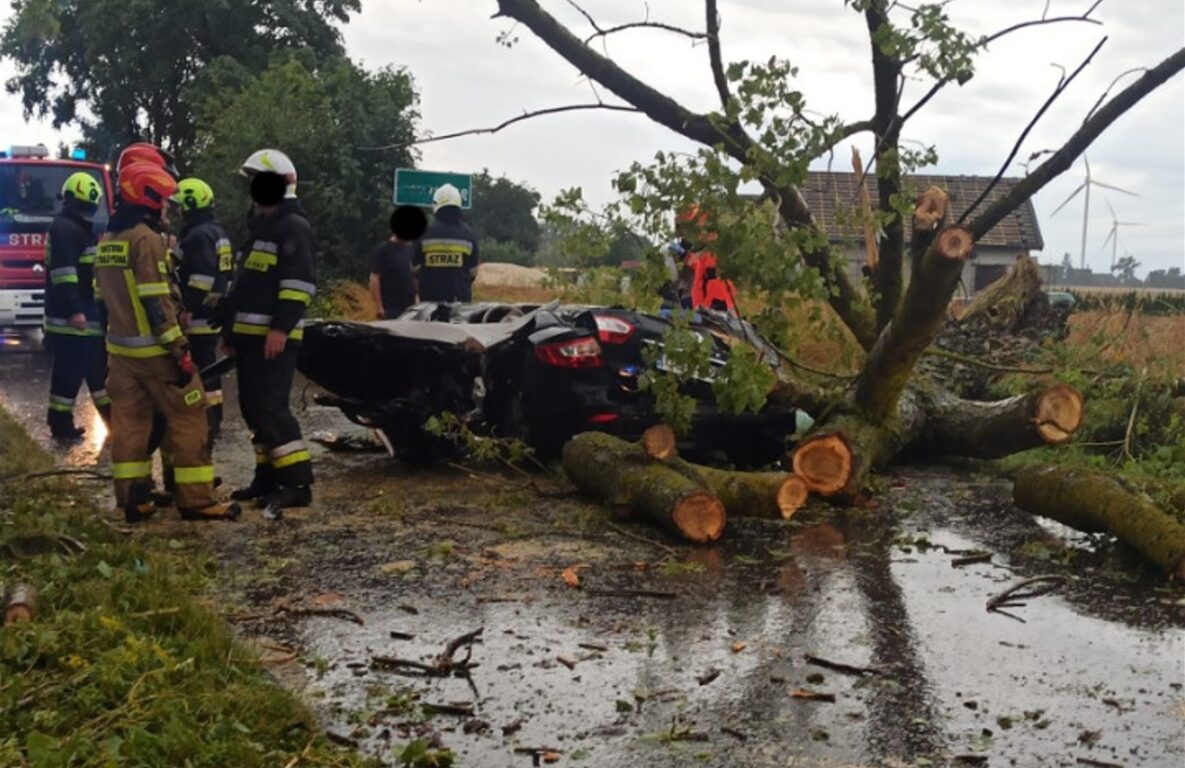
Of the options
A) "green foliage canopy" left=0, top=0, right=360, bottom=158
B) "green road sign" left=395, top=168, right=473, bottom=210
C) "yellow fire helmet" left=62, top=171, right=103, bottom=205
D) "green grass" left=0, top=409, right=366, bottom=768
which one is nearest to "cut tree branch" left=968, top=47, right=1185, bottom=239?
"green grass" left=0, top=409, right=366, bottom=768

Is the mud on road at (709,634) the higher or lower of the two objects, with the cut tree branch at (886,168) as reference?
lower

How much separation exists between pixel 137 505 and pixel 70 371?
11.2 ft

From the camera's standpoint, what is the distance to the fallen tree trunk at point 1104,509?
605cm

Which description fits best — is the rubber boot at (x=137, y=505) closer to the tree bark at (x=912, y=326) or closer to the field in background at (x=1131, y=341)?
the tree bark at (x=912, y=326)

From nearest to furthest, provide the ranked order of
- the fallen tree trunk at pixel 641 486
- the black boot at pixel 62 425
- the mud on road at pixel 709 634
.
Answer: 1. the mud on road at pixel 709 634
2. the fallen tree trunk at pixel 641 486
3. the black boot at pixel 62 425

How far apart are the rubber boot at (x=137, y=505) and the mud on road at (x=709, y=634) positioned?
0.27 m

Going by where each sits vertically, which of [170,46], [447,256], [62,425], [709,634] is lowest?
[62,425]

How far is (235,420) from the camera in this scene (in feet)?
37.8

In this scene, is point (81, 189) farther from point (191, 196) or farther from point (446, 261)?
point (446, 261)

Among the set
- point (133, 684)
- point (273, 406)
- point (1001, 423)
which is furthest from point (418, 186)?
point (133, 684)

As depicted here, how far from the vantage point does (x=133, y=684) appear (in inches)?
152

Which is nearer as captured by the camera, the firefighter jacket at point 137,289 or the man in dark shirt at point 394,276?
the firefighter jacket at point 137,289

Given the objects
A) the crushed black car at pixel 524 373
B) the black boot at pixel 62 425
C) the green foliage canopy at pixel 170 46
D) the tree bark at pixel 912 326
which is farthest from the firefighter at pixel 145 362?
the green foliage canopy at pixel 170 46

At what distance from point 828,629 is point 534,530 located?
223 cm
